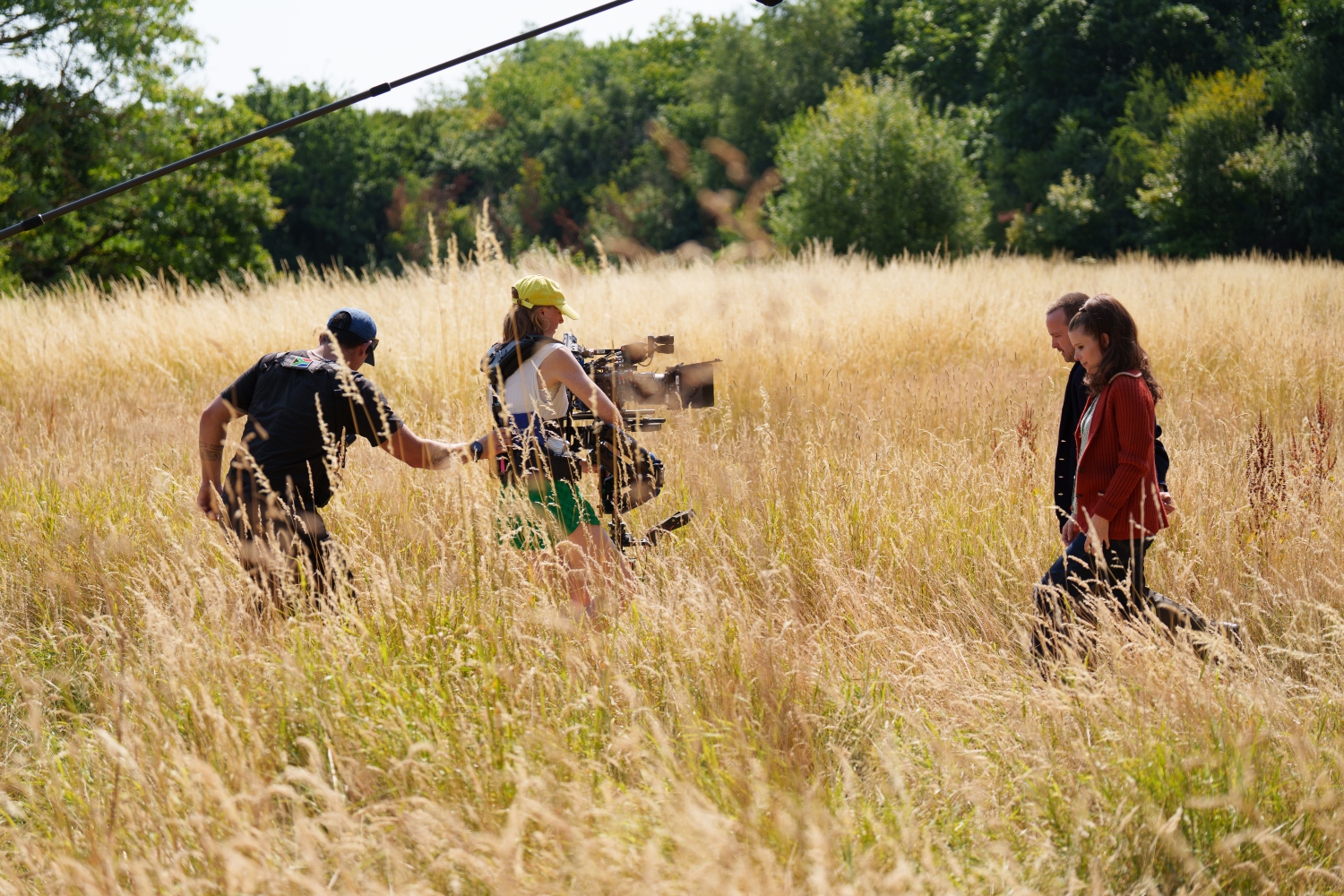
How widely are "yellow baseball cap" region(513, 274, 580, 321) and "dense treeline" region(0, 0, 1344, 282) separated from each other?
159 cm

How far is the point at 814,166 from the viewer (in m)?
27.1

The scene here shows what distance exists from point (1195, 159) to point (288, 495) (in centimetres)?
2785

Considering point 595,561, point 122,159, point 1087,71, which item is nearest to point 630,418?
point 595,561

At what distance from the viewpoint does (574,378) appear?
148 inches

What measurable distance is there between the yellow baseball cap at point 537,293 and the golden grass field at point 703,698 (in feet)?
2.37

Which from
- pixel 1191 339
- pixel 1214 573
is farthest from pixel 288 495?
pixel 1191 339

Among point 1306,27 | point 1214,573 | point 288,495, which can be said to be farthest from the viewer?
point 1306,27

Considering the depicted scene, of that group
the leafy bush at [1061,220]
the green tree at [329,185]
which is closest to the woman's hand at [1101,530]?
the leafy bush at [1061,220]

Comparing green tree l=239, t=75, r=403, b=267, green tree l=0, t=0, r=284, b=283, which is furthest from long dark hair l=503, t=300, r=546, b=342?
green tree l=239, t=75, r=403, b=267

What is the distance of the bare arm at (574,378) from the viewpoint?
12.3 feet

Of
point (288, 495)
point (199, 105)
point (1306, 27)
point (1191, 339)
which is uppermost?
point (199, 105)

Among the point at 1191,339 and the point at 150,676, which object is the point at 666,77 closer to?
the point at 1191,339

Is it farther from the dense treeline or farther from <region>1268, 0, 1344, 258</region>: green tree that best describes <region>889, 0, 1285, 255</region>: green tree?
<region>1268, 0, 1344, 258</region>: green tree

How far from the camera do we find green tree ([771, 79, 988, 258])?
26.2 m
